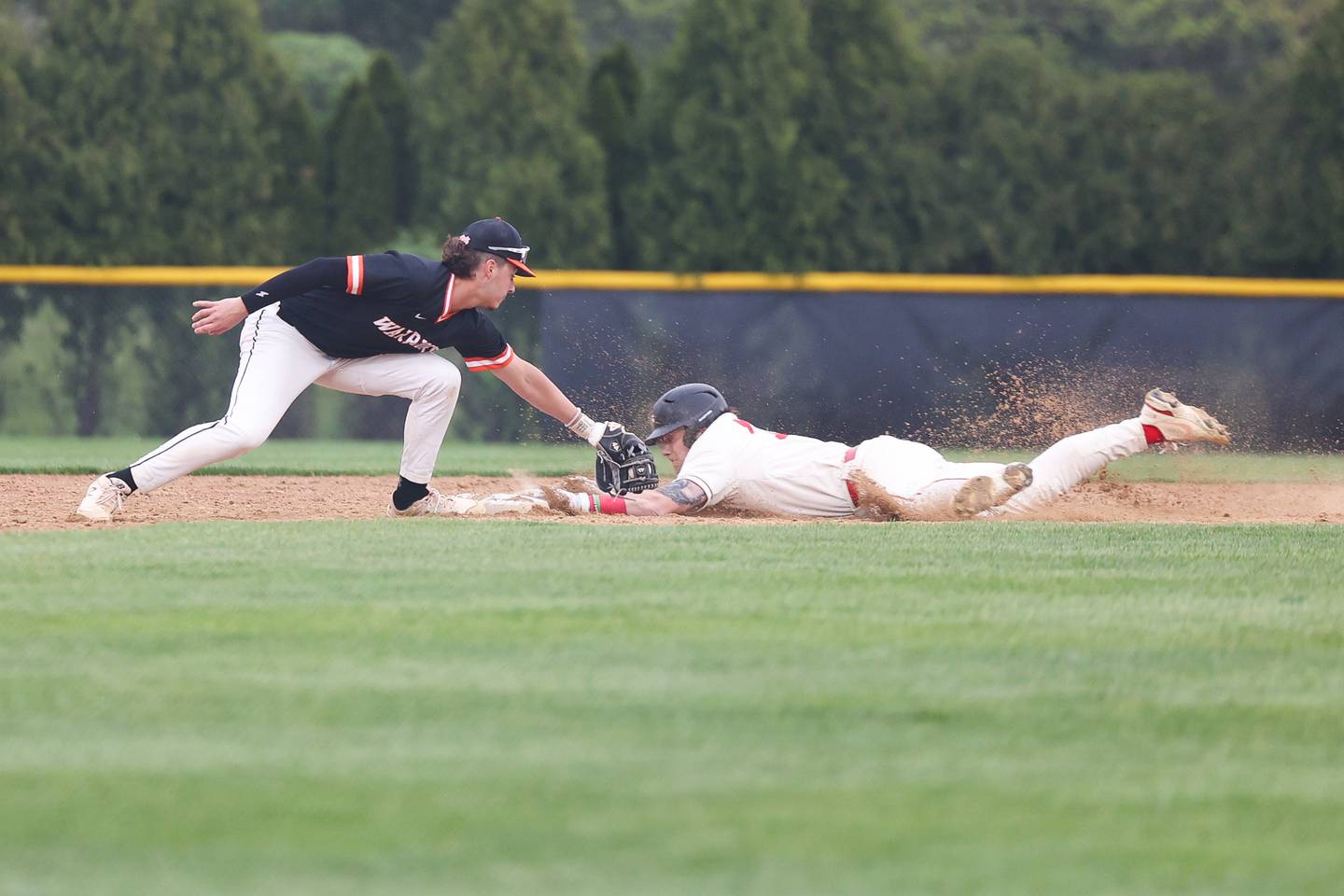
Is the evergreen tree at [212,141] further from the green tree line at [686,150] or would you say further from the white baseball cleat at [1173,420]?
the white baseball cleat at [1173,420]

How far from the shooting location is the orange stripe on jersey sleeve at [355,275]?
7.62 m

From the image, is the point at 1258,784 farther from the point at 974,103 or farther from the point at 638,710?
the point at 974,103

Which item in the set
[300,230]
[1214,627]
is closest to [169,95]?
[300,230]

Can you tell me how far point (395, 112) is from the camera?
777 inches

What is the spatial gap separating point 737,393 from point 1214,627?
9438mm

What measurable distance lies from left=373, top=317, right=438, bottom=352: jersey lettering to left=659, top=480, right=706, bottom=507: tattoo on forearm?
1.29 m

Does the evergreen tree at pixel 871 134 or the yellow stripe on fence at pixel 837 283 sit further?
the evergreen tree at pixel 871 134

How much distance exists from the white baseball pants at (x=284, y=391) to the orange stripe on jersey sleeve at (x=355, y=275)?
0.39 meters

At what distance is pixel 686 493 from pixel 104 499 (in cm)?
249

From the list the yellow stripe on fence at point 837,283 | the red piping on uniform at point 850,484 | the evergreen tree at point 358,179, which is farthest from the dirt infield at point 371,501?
the evergreen tree at point 358,179

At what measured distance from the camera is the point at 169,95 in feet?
59.1

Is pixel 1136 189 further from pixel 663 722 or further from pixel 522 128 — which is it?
pixel 663 722

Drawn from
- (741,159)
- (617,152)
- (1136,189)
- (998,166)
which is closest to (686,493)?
(741,159)

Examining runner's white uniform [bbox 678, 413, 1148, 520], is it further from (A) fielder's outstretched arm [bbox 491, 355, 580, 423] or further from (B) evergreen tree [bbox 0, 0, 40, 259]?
(B) evergreen tree [bbox 0, 0, 40, 259]
